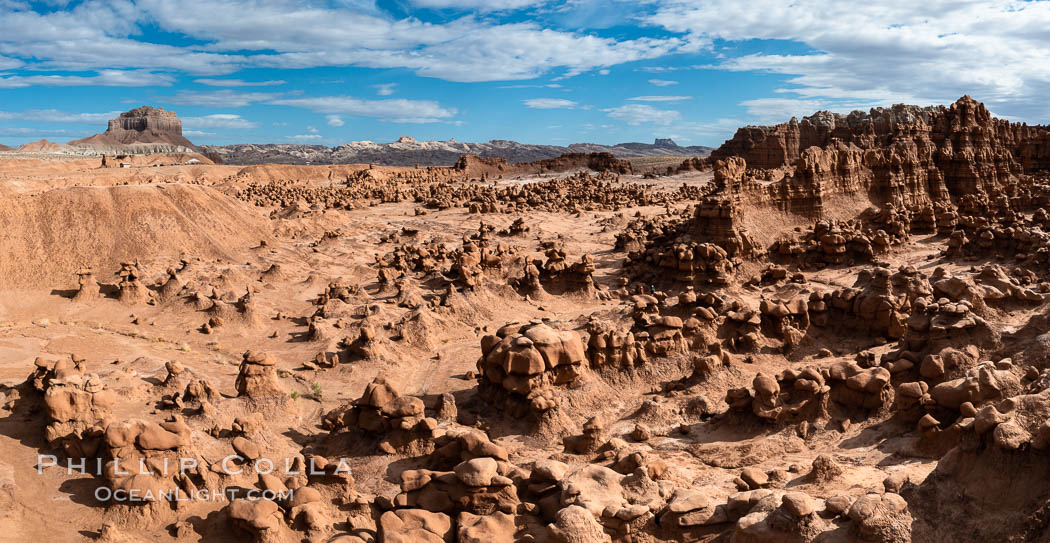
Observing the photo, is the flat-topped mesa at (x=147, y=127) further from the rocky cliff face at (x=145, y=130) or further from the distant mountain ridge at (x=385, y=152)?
the distant mountain ridge at (x=385, y=152)

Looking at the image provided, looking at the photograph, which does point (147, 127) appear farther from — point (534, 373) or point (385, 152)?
point (534, 373)

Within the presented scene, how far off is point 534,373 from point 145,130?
132 metres

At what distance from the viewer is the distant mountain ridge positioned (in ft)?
365

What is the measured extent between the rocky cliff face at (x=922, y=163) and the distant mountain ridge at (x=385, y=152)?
2851 inches

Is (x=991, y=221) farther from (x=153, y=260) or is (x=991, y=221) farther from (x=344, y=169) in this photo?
(x=344, y=169)

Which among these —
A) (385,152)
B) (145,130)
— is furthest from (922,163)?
(145,130)

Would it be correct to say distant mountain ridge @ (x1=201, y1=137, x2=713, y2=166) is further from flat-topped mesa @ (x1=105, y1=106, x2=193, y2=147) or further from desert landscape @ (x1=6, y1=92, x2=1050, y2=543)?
desert landscape @ (x1=6, y1=92, x2=1050, y2=543)

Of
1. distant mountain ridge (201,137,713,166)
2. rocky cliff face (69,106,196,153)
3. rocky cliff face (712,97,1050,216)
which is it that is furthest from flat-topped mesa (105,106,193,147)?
rocky cliff face (712,97,1050,216)

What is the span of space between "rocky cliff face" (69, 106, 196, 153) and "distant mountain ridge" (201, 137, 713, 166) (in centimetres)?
601

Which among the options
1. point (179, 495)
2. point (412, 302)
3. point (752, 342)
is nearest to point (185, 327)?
point (412, 302)

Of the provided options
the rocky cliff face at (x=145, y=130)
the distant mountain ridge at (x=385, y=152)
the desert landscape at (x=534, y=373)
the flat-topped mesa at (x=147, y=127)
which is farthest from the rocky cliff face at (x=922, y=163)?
the flat-topped mesa at (x=147, y=127)

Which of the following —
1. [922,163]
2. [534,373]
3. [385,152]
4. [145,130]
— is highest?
[145,130]

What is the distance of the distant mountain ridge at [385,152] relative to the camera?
111250mm

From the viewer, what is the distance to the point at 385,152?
394 ft
